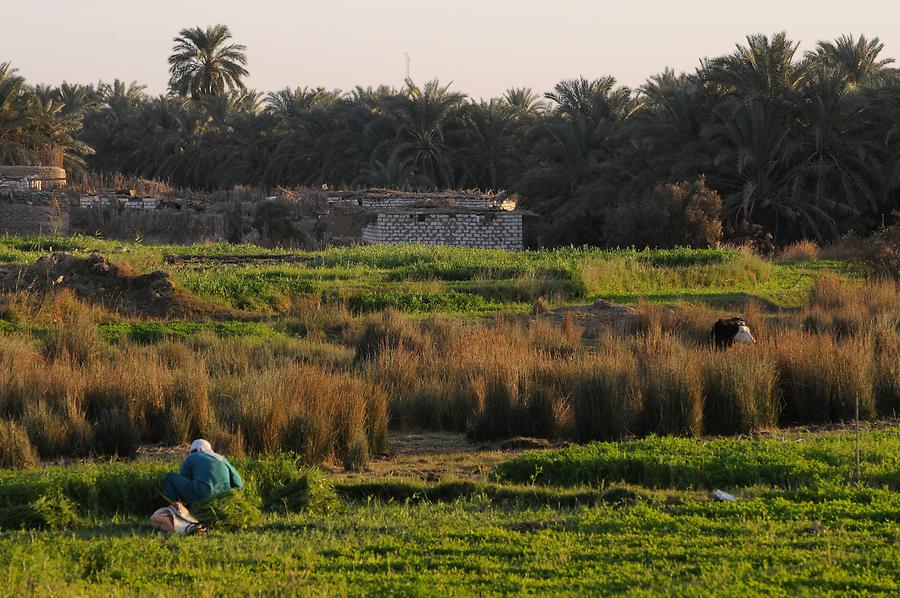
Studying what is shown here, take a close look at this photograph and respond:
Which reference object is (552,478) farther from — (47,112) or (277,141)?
(277,141)

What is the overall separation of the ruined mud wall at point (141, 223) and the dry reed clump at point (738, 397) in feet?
94.4

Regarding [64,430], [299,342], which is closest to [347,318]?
[299,342]

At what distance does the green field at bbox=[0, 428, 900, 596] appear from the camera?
7.29m

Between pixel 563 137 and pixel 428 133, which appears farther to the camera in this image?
pixel 428 133

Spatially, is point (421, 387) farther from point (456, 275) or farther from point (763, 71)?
point (763, 71)

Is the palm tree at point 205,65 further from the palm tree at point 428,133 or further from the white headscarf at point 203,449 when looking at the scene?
the white headscarf at point 203,449

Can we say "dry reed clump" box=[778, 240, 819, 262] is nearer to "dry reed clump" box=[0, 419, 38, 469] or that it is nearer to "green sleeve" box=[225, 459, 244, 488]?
"dry reed clump" box=[0, 419, 38, 469]

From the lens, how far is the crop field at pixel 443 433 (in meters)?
7.72

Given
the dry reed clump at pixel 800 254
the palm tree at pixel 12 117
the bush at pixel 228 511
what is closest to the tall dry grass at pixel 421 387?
the bush at pixel 228 511

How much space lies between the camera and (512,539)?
8344mm

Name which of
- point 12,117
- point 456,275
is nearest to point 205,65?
point 12,117

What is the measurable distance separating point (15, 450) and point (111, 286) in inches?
428

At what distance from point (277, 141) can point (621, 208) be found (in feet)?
79.2

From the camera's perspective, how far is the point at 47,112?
51.2 m
